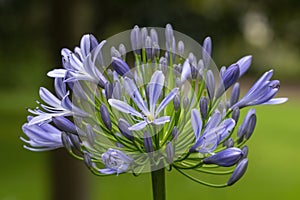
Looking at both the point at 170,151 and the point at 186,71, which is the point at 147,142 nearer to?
the point at 170,151

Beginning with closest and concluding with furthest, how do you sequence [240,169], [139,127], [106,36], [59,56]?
[139,127], [240,169], [59,56], [106,36]

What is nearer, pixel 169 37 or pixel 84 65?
pixel 84 65

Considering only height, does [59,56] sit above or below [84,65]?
above

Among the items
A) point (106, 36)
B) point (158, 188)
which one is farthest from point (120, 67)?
point (106, 36)

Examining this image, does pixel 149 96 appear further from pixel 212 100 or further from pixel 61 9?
pixel 61 9

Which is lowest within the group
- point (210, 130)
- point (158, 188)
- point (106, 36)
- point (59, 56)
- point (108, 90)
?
point (158, 188)
